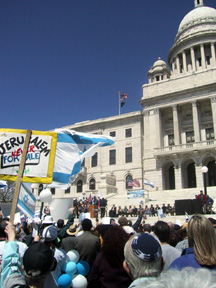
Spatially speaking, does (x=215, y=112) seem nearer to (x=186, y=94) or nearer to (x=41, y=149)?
(x=186, y=94)

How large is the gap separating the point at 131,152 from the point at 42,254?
43.4 metres

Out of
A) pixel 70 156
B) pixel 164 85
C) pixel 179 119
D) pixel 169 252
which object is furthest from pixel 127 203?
pixel 169 252

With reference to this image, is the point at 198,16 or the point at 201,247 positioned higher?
the point at 198,16

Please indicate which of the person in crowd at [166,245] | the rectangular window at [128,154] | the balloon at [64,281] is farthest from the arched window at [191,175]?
the balloon at [64,281]

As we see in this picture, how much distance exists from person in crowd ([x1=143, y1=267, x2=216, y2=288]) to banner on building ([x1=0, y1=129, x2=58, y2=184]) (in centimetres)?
459

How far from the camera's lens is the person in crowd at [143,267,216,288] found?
1.35 m

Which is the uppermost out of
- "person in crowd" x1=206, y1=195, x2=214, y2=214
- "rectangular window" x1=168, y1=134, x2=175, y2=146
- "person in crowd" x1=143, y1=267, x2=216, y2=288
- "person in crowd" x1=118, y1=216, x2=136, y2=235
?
"rectangular window" x1=168, y1=134, x2=175, y2=146

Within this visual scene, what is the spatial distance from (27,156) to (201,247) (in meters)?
4.28

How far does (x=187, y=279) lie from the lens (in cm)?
138

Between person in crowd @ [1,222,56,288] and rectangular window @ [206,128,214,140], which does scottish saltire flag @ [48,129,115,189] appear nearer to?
person in crowd @ [1,222,56,288]

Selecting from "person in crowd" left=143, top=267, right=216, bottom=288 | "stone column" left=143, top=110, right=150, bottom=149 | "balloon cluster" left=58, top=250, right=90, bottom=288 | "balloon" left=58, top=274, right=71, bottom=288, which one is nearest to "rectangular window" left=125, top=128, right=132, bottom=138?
"stone column" left=143, top=110, right=150, bottom=149

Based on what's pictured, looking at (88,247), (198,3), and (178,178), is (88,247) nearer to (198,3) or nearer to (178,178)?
(178,178)

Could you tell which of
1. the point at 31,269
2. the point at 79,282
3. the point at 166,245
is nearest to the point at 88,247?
the point at 79,282

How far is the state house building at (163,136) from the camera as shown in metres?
37.2
